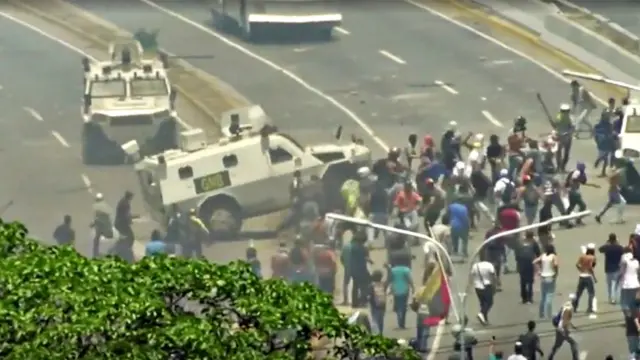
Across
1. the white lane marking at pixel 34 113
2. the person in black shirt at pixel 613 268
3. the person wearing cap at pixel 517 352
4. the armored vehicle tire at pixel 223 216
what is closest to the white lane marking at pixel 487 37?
the person in black shirt at pixel 613 268

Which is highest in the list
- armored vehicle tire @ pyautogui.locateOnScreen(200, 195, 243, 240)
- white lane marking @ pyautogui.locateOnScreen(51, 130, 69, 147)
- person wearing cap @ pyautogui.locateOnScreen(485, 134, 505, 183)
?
person wearing cap @ pyautogui.locateOnScreen(485, 134, 505, 183)

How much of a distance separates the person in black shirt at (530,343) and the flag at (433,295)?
1212mm

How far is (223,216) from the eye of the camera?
33.5m

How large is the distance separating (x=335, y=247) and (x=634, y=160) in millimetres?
4768

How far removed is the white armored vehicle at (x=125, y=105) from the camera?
3344 centimetres

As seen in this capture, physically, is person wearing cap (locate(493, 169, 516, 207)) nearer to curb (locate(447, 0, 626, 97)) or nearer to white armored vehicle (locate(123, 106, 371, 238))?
white armored vehicle (locate(123, 106, 371, 238))

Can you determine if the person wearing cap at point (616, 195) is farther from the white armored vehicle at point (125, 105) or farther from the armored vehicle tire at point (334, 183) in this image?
the white armored vehicle at point (125, 105)

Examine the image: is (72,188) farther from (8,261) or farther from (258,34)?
(8,261)

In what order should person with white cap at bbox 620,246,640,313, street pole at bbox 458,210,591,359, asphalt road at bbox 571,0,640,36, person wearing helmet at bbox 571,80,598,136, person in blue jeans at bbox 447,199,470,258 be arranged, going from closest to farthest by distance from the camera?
street pole at bbox 458,210,591,359, person with white cap at bbox 620,246,640,313, person in blue jeans at bbox 447,199,470,258, person wearing helmet at bbox 571,80,598,136, asphalt road at bbox 571,0,640,36

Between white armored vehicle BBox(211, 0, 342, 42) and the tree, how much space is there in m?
14.0

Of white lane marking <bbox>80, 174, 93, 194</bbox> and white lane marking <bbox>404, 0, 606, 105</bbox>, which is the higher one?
white lane marking <bbox>404, 0, 606, 105</bbox>

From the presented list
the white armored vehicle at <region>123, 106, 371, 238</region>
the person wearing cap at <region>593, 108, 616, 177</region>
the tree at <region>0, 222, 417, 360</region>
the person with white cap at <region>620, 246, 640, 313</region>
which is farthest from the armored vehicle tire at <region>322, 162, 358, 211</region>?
the tree at <region>0, 222, 417, 360</region>

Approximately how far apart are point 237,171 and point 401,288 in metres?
3.06

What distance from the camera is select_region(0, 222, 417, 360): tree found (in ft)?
61.8
